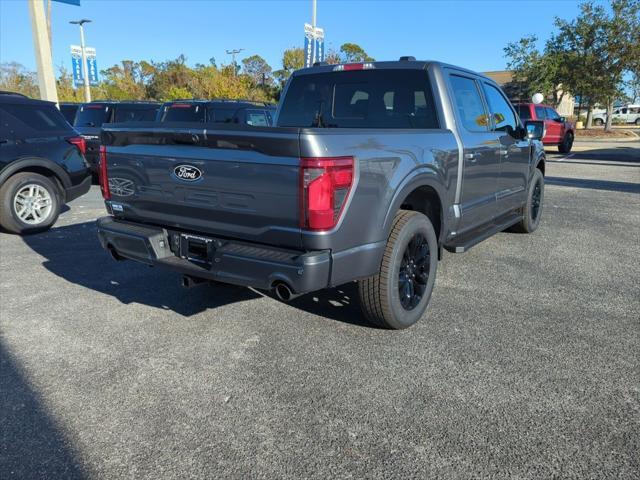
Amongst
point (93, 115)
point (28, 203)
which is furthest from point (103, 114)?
point (28, 203)

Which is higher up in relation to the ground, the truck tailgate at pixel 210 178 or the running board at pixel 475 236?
the truck tailgate at pixel 210 178

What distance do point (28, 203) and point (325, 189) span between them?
5.44 metres

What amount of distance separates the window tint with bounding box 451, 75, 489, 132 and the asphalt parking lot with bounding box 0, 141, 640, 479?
57.5 inches

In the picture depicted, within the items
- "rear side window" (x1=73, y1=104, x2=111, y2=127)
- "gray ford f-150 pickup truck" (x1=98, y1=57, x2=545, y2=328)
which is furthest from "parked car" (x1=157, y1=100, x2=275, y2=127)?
"gray ford f-150 pickup truck" (x1=98, y1=57, x2=545, y2=328)

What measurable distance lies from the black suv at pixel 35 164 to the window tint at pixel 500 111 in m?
5.50

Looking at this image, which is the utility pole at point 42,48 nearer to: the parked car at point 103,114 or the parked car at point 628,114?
the parked car at point 103,114

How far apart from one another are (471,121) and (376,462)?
11.1ft

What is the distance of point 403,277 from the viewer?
3.72 metres

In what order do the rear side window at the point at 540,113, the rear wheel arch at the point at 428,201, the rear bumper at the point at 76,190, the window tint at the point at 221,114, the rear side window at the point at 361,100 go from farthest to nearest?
the rear side window at the point at 540,113 → the window tint at the point at 221,114 → the rear bumper at the point at 76,190 → the rear side window at the point at 361,100 → the rear wheel arch at the point at 428,201

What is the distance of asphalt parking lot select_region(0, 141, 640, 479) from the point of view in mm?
2379

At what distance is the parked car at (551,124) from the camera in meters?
18.8

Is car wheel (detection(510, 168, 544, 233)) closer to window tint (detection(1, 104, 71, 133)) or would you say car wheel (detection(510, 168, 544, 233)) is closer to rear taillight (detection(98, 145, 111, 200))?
rear taillight (detection(98, 145, 111, 200))

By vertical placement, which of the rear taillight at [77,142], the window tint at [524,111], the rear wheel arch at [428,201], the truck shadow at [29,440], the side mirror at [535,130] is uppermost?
the window tint at [524,111]

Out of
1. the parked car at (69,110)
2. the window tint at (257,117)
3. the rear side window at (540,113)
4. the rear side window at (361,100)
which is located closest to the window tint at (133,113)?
the window tint at (257,117)
